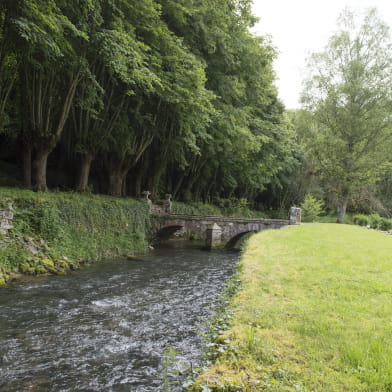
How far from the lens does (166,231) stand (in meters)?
24.0

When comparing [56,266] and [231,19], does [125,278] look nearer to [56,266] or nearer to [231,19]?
[56,266]

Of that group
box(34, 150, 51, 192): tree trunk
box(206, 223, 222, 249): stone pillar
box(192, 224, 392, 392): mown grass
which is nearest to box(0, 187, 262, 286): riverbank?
box(34, 150, 51, 192): tree trunk

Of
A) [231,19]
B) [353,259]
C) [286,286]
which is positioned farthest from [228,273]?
[231,19]

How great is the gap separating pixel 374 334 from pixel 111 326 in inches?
193

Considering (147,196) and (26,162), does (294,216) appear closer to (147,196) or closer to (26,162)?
(147,196)

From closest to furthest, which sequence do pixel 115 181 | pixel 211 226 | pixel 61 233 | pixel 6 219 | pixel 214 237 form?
pixel 6 219, pixel 61 233, pixel 115 181, pixel 214 237, pixel 211 226

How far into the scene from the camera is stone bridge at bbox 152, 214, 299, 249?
22.4 metres

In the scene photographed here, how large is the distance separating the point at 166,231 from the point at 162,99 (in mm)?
10745

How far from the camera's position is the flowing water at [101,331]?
15.5 feet

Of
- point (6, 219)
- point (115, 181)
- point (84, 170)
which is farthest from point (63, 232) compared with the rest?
point (115, 181)

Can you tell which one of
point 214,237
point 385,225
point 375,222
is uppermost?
point 375,222

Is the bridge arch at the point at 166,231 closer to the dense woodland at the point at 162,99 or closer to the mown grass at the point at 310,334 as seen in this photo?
the dense woodland at the point at 162,99

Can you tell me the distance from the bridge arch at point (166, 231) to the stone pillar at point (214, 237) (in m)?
2.08

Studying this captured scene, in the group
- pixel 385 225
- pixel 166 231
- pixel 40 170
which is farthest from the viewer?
pixel 385 225
